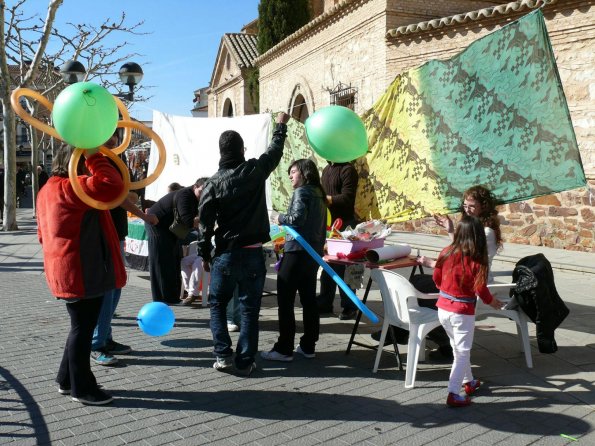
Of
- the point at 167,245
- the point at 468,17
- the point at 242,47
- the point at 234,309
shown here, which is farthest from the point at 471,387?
the point at 242,47

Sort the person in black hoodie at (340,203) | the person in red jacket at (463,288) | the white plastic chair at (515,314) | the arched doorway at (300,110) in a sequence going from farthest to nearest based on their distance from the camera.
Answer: the arched doorway at (300,110)
the person in black hoodie at (340,203)
the white plastic chair at (515,314)
the person in red jacket at (463,288)

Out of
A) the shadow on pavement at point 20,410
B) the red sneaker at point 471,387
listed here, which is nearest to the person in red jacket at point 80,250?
the shadow on pavement at point 20,410

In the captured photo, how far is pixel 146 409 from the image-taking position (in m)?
4.10

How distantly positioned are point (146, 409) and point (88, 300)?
32.5 inches

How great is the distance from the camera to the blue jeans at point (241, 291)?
4684 mm

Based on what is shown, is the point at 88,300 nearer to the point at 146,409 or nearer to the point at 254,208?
the point at 146,409

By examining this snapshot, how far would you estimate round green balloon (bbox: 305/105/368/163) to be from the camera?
5270mm

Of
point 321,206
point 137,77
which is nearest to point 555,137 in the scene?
point 321,206

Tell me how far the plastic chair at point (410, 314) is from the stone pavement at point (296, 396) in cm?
23

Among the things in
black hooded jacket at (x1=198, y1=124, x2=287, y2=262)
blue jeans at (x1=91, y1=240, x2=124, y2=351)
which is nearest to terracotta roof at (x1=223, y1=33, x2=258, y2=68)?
blue jeans at (x1=91, y1=240, x2=124, y2=351)

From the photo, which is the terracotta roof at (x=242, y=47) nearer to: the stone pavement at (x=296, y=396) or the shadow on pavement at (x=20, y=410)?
the stone pavement at (x=296, y=396)

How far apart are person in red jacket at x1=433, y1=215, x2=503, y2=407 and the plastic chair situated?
40 centimetres

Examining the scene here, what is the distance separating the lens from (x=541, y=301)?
477 cm

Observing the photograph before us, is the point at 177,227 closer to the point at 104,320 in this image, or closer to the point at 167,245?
the point at 167,245
